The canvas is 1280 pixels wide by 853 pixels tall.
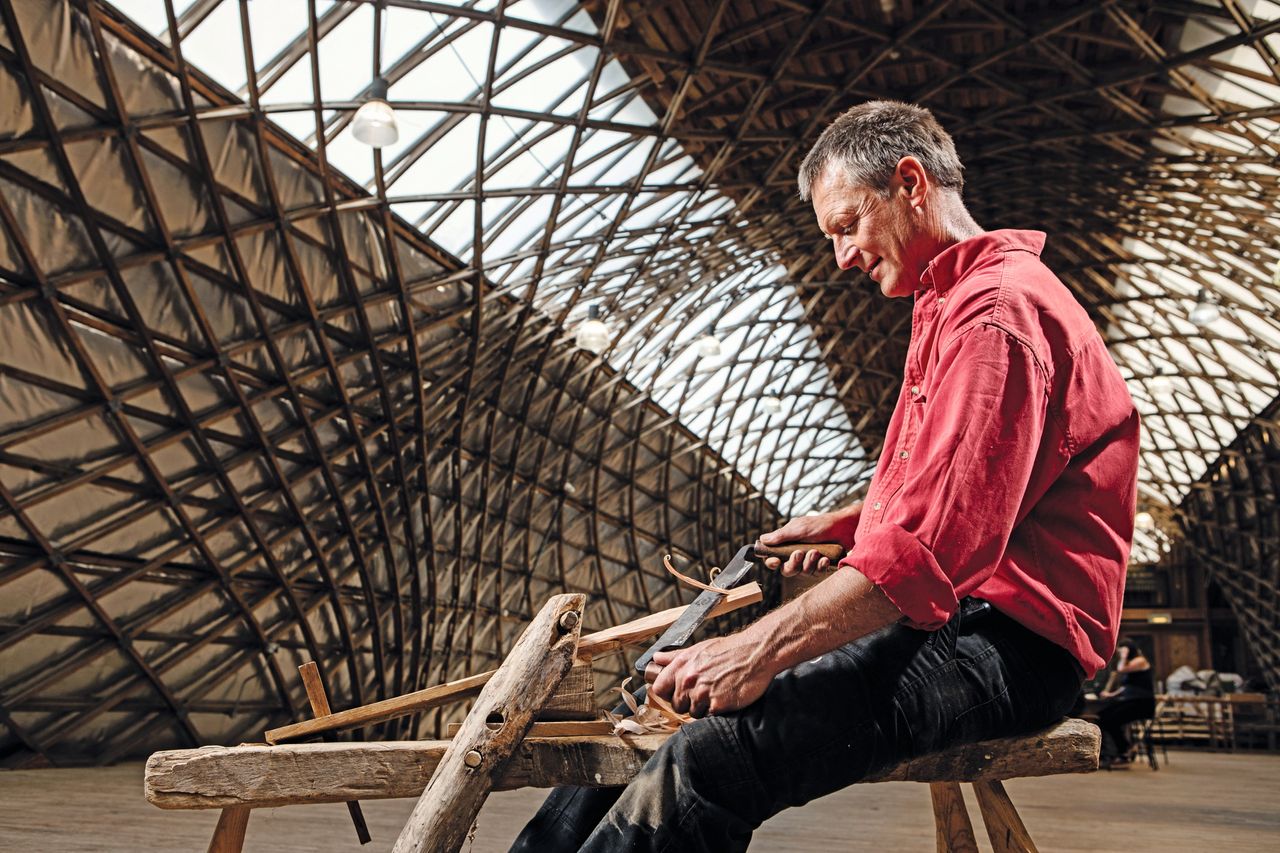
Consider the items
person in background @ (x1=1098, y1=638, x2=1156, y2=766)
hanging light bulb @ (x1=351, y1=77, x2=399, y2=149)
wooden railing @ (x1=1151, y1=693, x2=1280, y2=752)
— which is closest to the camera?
hanging light bulb @ (x1=351, y1=77, x2=399, y2=149)

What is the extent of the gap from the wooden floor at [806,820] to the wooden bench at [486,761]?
3540 mm

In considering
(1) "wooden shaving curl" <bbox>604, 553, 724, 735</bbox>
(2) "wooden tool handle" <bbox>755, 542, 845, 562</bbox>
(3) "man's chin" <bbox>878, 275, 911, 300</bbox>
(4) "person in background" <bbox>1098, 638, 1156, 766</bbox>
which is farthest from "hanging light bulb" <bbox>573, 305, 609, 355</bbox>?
(1) "wooden shaving curl" <bbox>604, 553, 724, 735</bbox>

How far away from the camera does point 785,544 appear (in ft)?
9.53

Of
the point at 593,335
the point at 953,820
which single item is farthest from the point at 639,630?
the point at 593,335

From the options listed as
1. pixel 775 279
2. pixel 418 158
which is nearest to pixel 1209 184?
pixel 775 279

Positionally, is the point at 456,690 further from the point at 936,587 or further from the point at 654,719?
the point at 936,587

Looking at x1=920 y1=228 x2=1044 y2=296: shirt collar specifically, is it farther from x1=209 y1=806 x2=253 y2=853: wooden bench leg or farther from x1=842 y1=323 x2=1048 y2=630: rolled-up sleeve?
x1=209 y1=806 x2=253 y2=853: wooden bench leg

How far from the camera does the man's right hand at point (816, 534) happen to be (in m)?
2.78

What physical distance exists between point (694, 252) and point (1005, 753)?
18.4 meters

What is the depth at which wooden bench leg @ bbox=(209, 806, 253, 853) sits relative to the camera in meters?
2.52

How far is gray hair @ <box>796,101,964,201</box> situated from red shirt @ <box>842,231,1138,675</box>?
24cm

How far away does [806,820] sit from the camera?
7.24m

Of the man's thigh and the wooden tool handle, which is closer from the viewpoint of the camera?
the man's thigh

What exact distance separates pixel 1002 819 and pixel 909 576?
1.18 meters
